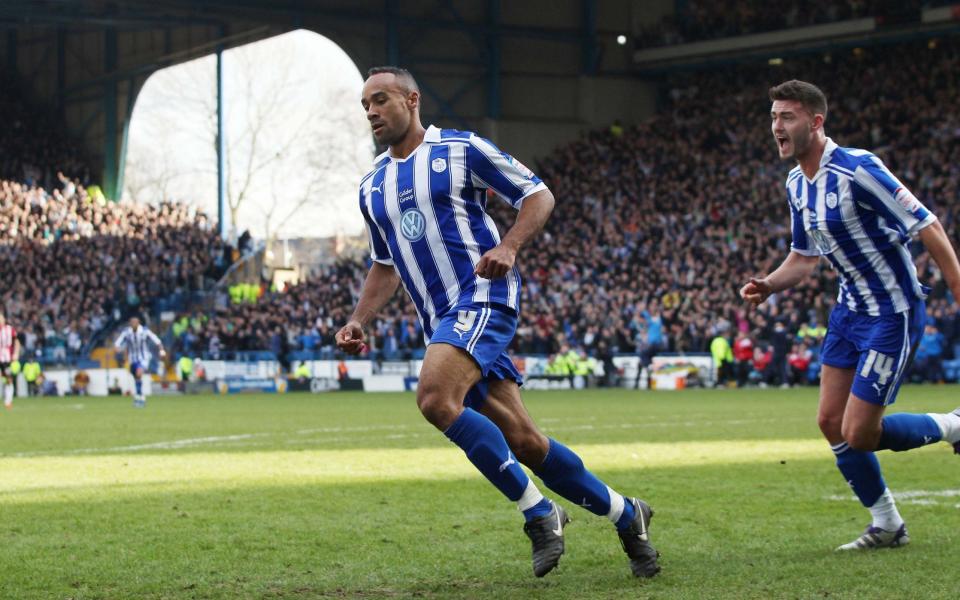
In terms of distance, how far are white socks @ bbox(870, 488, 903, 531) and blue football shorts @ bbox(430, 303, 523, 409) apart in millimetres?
2082

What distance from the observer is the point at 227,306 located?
42469 mm

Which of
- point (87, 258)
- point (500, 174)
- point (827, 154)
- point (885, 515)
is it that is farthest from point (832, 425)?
point (87, 258)

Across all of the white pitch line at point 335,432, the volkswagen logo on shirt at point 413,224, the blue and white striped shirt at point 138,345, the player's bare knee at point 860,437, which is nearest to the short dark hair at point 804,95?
the player's bare knee at point 860,437

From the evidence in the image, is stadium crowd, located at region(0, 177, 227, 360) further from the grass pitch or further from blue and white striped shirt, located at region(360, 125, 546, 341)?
blue and white striped shirt, located at region(360, 125, 546, 341)

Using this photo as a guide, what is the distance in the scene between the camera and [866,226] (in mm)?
6801

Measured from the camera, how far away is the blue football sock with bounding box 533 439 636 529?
6047 millimetres

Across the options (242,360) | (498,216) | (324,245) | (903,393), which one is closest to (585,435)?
(903,393)

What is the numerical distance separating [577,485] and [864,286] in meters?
1.90

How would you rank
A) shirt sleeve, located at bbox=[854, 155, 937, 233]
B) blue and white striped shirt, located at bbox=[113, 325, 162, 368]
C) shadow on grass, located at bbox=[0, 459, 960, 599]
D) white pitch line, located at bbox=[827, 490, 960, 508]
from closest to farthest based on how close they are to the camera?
1. shadow on grass, located at bbox=[0, 459, 960, 599]
2. shirt sleeve, located at bbox=[854, 155, 937, 233]
3. white pitch line, located at bbox=[827, 490, 960, 508]
4. blue and white striped shirt, located at bbox=[113, 325, 162, 368]

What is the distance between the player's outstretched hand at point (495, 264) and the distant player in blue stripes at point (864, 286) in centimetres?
179

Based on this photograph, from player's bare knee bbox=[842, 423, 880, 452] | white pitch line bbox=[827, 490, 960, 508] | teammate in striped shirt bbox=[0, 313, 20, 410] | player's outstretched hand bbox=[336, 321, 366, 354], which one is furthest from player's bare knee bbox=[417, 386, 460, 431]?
teammate in striped shirt bbox=[0, 313, 20, 410]

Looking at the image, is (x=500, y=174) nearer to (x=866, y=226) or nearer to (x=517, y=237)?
(x=517, y=237)

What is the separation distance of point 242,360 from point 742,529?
28763 mm

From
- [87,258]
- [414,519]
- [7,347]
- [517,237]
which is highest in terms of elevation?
[87,258]
